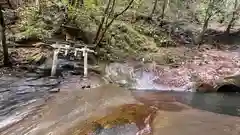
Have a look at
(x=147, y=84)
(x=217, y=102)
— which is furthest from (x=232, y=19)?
(x=147, y=84)

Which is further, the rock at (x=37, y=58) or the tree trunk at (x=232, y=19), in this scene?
the tree trunk at (x=232, y=19)

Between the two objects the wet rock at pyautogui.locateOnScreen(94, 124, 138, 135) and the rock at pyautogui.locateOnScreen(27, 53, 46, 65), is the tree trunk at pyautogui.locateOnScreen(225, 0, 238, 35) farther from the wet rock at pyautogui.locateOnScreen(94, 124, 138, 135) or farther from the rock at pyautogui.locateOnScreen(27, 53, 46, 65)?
the wet rock at pyautogui.locateOnScreen(94, 124, 138, 135)

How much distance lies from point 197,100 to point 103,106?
5883mm

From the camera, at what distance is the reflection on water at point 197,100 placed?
13209 mm

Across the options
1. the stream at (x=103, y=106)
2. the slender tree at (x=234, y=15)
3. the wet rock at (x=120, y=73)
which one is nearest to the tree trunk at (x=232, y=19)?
the slender tree at (x=234, y=15)

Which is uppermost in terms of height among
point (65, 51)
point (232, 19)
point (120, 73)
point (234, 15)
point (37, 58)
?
point (234, 15)

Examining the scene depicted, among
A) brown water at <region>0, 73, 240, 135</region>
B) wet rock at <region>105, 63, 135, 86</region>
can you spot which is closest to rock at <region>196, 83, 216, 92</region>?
brown water at <region>0, 73, 240, 135</region>

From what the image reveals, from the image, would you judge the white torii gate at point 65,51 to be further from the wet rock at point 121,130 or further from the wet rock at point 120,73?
the wet rock at point 121,130

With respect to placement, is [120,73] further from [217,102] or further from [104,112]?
[104,112]

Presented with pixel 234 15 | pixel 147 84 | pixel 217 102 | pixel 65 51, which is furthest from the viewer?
pixel 234 15

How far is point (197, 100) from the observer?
1492cm

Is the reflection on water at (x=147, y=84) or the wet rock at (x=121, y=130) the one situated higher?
the reflection on water at (x=147, y=84)

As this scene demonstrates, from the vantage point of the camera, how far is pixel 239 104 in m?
14.8

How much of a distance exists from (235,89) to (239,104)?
2342 millimetres
